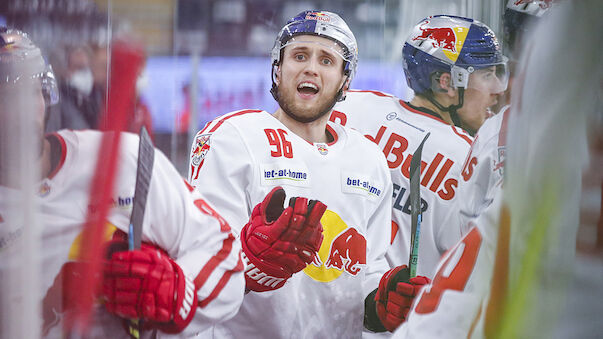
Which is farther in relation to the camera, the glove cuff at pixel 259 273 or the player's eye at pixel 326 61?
the player's eye at pixel 326 61

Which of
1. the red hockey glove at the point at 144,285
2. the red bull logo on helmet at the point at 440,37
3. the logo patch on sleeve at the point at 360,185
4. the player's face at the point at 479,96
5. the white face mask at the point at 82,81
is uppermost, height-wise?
the red bull logo on helmet at the point at 440,37

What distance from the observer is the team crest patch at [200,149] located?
6.63 ft

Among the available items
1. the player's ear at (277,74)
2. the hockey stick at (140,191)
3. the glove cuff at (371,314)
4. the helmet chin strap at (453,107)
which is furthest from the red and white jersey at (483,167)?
the hockey stick at (140,191)

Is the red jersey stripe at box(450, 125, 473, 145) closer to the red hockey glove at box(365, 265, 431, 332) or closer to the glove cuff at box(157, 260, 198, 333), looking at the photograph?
the red hockey glove at box(365, 265, 431, 332)

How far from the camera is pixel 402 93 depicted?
239 centimetres

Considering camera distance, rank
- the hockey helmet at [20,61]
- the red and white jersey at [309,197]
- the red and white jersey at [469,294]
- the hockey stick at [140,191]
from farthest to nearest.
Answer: the red and white jersey at [309,197]
the red and white jersey at [469,294]
the hockey stick at [140,191]
the hockey helmet at [20,61]

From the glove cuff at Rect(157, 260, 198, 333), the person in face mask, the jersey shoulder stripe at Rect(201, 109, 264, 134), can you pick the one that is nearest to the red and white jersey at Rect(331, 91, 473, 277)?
the jersey shoulder stripe at Rect(201, 109, 264, 134)

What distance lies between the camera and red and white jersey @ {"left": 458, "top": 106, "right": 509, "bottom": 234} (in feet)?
6.39

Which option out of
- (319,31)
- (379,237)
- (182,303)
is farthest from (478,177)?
(182,303)

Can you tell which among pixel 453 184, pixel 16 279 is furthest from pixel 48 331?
pixel 453 184

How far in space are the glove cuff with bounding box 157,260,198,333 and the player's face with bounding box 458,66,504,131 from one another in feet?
3.24

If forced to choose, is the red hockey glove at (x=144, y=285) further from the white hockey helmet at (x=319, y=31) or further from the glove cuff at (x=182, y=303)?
the white hockey helmet at (x=319, y=31)

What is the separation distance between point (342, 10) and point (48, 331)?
1.19 m

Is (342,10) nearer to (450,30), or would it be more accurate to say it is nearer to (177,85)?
(450,30)
